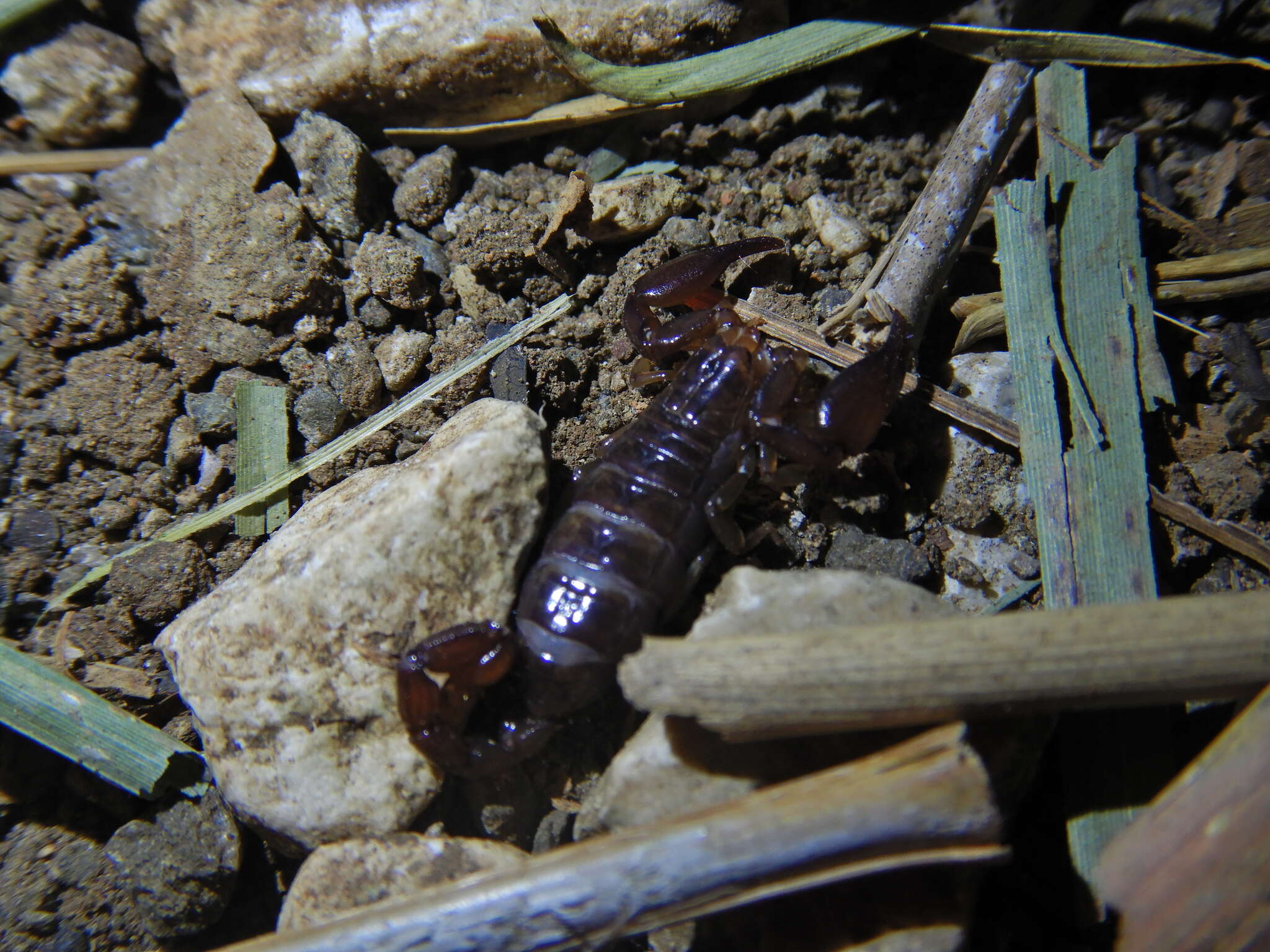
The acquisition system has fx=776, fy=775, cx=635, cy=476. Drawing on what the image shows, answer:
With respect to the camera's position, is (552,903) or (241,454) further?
(241,454)

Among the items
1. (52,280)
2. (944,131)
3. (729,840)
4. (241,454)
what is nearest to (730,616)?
(729,840)

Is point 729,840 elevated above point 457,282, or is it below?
below

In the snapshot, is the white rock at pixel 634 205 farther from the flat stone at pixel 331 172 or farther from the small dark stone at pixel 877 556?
the small dark stone at pixel 877 556

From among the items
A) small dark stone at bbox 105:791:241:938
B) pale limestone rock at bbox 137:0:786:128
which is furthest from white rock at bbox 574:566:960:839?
Result: pale limestone rock at bbox 137:0:786:128

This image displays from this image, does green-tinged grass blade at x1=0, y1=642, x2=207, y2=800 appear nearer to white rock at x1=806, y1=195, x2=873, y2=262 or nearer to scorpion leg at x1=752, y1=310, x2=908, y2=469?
scorpion leg at x1=752, y1=310, x2=908, y2=469

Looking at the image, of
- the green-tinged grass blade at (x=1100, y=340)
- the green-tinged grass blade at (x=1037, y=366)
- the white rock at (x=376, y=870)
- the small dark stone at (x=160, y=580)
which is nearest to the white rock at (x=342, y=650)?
the white rock at (x=376, y=870)

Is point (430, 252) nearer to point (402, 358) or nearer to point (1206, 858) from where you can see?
point (402, 358)

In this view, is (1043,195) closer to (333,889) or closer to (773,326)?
(773,326)
